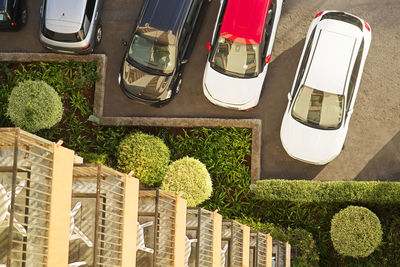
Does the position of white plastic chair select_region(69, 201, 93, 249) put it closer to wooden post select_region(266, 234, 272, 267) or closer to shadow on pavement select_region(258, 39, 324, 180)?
wooden post select_region(266, 234, 272, 267)

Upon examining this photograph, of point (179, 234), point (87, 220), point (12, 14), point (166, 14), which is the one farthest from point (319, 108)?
point (12, 14)

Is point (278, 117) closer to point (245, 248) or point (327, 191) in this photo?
point (327, 191)

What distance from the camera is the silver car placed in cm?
1191

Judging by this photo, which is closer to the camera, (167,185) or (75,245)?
(75,245)

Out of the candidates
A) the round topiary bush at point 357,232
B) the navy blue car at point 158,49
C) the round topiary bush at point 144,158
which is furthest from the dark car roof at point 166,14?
the round topiary bush at point 357,232

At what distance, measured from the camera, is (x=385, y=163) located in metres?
11.9

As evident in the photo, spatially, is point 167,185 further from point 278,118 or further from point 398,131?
point 398,131

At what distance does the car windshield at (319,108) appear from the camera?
11.1 metres

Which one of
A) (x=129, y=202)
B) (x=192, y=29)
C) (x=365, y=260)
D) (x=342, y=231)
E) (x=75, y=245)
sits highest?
(x=192, y=29)

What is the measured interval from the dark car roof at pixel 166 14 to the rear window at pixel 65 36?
5.22 feet

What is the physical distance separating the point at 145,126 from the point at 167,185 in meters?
1.93

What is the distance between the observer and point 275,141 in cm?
1224

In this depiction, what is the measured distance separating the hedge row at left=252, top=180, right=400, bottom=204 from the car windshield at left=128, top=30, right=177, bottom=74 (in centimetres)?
348

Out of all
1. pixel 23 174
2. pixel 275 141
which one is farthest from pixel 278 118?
pixel 23 174
